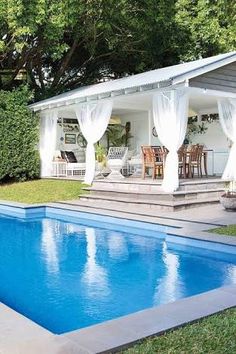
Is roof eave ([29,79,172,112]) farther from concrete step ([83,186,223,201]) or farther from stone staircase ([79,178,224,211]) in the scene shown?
concrete step ([83,186,223,201])

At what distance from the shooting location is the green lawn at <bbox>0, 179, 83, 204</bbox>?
13888mm

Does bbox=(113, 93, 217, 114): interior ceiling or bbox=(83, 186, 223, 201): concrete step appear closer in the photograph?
bbox=(83, 186, 223, 201): concrete step

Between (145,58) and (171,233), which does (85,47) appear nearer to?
(145,58)

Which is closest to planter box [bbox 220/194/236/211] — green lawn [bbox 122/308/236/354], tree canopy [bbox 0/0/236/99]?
green lawn [bbox 122/308/236/354]

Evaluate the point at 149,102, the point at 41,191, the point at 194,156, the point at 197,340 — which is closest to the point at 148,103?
the point at 149,102

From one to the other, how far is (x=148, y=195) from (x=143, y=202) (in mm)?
302

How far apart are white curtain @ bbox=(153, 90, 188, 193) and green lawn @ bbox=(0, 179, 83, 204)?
355 centimetres

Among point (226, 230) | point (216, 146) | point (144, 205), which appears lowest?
point (226, 230)

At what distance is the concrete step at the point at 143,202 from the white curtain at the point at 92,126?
141cm

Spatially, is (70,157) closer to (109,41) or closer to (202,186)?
(109,41)

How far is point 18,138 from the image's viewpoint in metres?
16.5

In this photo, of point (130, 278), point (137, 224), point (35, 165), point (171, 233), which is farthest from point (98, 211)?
point (35, 165)

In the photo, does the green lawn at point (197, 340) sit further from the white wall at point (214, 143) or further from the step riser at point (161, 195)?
the white wall at point (214, 143)

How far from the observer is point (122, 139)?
1931 cm
